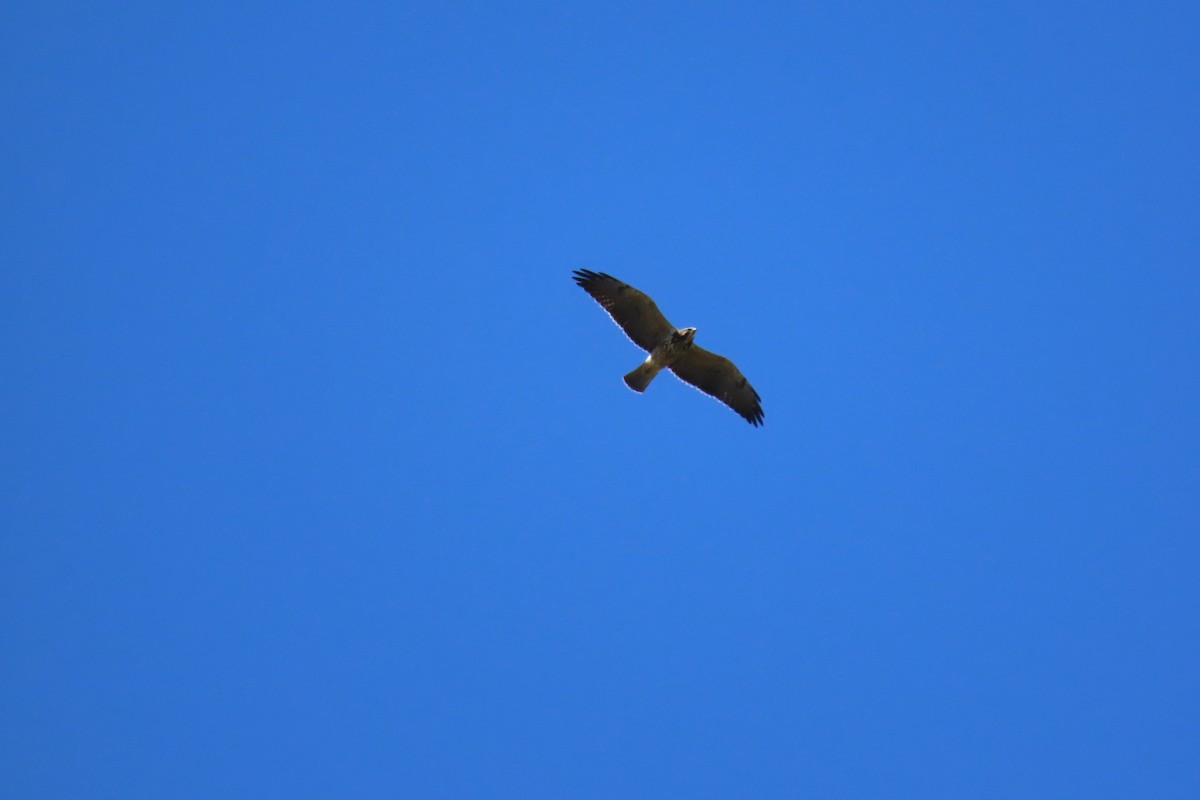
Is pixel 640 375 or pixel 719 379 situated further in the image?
pixel 719 379

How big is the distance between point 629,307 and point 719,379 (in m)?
1.75

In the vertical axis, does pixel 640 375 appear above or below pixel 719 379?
below

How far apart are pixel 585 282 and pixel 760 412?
127 inches

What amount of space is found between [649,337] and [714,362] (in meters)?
1.00

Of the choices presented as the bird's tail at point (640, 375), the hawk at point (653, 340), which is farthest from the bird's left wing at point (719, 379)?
the bird's tail at point (640, 375)

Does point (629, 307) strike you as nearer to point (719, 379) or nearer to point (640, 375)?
point (640, 375)

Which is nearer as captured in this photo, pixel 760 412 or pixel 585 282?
pixel 585 282

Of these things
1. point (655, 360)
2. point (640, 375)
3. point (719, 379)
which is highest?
point (719, 379)

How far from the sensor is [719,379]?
14961 mm

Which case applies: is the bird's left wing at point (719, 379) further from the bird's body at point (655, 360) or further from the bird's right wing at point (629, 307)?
the bird's right wing at point (629, 307)

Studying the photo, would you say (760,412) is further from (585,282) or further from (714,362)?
(585,282)

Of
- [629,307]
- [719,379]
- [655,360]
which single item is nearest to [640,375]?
[655,360]

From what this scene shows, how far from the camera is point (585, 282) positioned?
1422 cm

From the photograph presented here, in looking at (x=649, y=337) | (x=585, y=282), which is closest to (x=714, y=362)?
(x=649, y=337)
